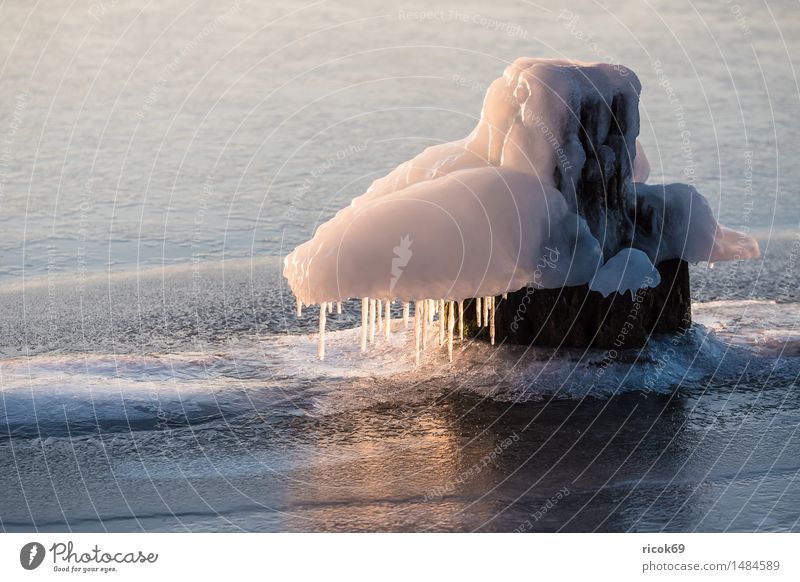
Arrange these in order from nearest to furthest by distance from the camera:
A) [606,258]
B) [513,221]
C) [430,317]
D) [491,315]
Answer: [513,221]
[430,317]
[606,258]
[491,315]

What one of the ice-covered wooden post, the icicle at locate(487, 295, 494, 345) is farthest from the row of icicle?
the ice-covered wooden post

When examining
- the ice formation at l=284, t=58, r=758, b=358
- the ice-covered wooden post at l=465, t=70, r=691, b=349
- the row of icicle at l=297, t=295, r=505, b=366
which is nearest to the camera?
the ice formation at l=284, t=58, r=758, b=358

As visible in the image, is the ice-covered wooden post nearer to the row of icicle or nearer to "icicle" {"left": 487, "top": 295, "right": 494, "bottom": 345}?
"icicle" {"left": 487, "top": 295, "right": 494, "bottom": 345}

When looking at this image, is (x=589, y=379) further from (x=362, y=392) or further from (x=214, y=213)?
(x=214, y=213)

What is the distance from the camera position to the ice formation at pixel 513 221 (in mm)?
8312

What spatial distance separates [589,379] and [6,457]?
4.99m

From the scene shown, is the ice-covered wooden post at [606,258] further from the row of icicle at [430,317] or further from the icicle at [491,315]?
the row of icicle at [430,317]

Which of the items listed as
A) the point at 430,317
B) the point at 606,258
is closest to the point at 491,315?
the point at 430,317

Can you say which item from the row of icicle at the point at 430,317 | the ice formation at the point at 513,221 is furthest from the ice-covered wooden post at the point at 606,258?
the row of icicle at the point at 430,317

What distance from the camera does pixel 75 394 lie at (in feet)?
29.7

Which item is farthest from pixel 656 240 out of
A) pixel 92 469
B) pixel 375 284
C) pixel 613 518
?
pixel 92 469

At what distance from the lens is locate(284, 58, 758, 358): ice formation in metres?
8.31

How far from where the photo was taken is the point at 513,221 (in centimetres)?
868

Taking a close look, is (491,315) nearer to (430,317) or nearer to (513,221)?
(430,317)
